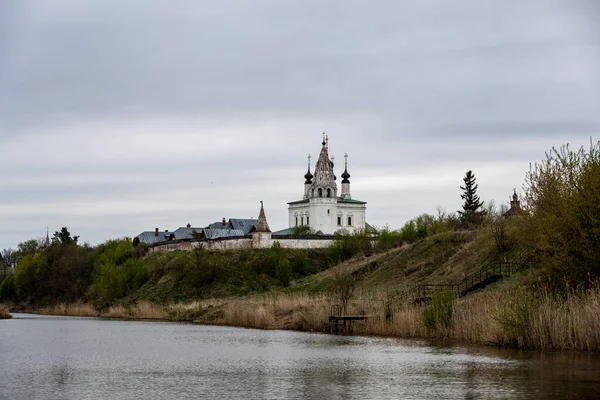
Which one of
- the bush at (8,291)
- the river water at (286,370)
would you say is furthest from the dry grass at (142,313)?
the bush at (8,291)

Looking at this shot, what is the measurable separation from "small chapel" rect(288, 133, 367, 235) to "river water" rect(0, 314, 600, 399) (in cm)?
12816

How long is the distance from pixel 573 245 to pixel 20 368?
72.2ft

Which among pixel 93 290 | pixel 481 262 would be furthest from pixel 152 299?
pixel 481 262

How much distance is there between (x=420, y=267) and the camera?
2913 inches

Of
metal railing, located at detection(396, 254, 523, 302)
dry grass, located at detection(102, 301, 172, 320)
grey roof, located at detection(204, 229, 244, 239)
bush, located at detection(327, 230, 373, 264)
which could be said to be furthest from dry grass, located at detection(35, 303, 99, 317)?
grey roof, located at detection(204, 229, 244, 239)

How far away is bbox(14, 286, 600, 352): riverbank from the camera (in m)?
33.2

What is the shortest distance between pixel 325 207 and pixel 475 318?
440 feet

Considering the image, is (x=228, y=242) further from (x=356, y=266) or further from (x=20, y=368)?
(x=20, y=368)

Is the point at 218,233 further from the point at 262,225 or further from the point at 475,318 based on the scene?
the point at 475,318

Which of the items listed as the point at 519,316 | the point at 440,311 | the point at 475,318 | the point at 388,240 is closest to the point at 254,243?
→ the point at 388,240

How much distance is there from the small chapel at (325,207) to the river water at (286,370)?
12816 centimetres

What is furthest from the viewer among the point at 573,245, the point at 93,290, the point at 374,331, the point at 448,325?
the point at 93,290

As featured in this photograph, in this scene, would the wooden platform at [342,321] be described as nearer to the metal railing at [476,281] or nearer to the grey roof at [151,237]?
the metal railing at [476,281]

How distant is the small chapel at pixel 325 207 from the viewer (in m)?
173
